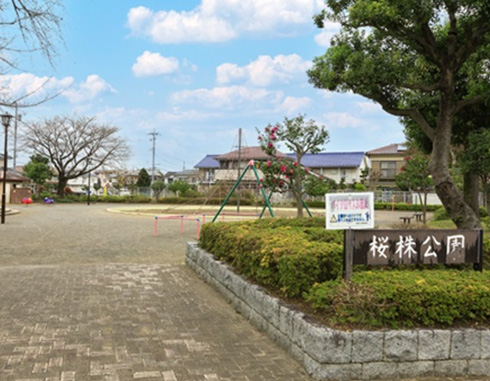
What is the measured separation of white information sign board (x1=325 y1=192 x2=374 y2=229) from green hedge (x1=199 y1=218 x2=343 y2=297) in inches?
26.0

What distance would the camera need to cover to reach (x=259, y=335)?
477 centimetres

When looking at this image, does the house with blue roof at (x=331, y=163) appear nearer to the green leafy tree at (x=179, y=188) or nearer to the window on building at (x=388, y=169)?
the window on building at (x=388, y=169)

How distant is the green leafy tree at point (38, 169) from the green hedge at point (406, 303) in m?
48.8

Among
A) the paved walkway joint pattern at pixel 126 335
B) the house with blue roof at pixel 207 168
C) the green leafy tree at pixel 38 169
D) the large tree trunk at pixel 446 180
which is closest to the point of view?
the paved walkway joint pattern at pixel 126 335

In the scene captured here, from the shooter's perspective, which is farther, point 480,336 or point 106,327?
point 106,327

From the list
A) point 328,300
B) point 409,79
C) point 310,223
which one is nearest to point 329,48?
point 409,79

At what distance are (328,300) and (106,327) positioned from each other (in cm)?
247

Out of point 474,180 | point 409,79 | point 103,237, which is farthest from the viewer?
point 103,237

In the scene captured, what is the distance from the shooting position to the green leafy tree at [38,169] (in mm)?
47312

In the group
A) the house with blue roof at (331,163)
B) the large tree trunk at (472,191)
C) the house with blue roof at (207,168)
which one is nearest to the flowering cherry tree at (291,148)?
the large tree trunk at (472,191)

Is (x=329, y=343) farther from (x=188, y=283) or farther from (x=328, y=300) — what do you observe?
(x=188, y=283)

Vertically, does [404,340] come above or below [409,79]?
below

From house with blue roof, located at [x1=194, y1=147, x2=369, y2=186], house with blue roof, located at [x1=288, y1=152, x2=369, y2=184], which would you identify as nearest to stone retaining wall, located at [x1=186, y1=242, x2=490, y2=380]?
house with blue roof, located at [x1=194, y1=147, x2=369, y2=186]

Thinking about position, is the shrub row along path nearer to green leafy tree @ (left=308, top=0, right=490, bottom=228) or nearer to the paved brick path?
the paved brick path
